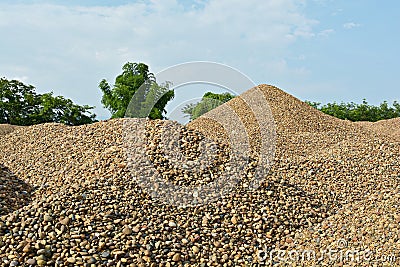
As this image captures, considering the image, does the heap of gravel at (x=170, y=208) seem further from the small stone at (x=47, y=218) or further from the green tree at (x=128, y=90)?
the green tree at (x=128, y=90)

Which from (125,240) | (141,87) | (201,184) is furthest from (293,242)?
(141,87)

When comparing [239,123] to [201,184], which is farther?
[239,123]

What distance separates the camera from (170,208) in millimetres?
4074

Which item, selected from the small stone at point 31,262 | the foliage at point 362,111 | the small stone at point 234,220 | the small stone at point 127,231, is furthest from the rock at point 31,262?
the foliage at point 362,111

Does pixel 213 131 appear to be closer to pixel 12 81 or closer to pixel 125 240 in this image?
pixel 125 240

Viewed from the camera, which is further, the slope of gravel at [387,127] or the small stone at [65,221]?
the slope of gravel at [387,127]

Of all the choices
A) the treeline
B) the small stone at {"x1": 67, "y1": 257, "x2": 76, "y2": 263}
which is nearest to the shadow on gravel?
the small stone at {"x1": 67, "y1": 257, "x2": 76, "y2": 263}

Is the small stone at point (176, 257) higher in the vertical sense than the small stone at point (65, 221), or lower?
lower

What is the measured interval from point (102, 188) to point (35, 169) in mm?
1741

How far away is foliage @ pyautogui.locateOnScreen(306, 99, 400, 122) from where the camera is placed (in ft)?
48.3

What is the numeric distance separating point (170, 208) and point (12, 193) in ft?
5.65

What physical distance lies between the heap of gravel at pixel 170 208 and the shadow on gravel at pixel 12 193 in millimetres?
20

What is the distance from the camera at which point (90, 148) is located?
5.57 metres

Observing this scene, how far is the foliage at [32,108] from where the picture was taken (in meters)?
Answer: 12.2
